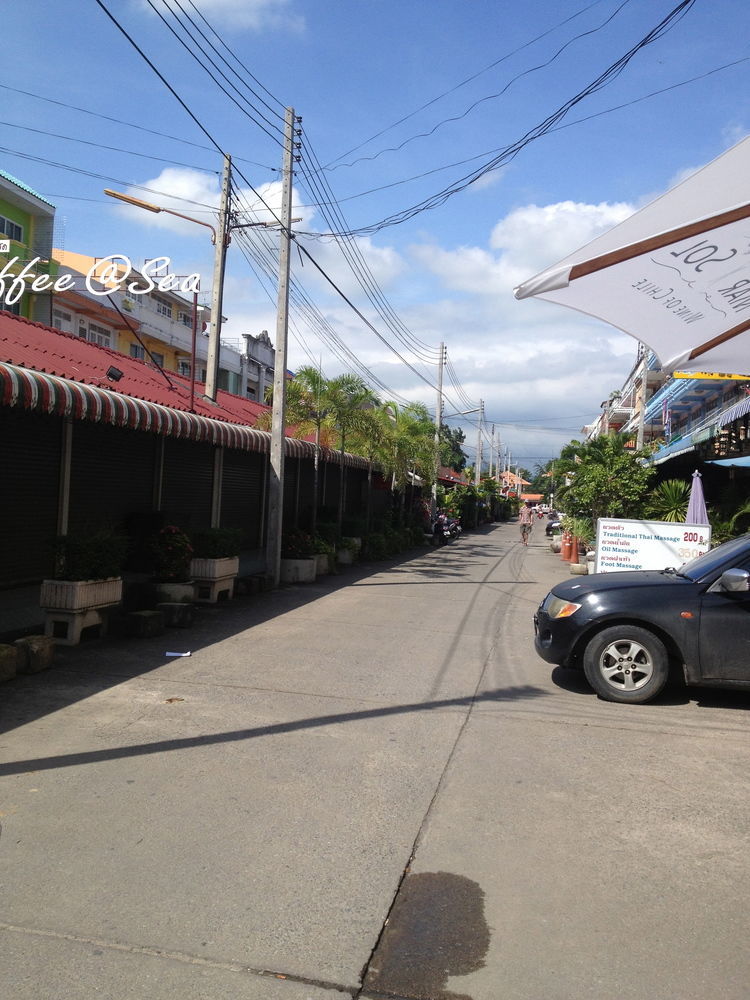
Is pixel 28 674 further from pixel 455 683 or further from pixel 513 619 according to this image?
pixel 513 619

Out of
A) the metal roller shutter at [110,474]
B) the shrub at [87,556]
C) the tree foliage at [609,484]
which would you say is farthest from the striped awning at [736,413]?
the metal roller shutter at [110,474]

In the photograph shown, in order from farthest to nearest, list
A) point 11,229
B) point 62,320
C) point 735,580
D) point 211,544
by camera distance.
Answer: point 62,320 < point 11,229 < point 211,544 < point 735,580

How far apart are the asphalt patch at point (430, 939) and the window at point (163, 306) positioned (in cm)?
3760

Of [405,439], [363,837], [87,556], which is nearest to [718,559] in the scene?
[363,837]

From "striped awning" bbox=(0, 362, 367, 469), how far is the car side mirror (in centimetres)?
703

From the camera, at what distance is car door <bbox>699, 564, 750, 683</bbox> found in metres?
6.82

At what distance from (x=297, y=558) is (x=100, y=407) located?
24.6 ft

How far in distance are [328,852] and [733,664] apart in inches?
168

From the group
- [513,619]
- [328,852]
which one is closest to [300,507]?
[513,619]

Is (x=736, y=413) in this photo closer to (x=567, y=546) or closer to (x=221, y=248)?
(x=221, y=248)

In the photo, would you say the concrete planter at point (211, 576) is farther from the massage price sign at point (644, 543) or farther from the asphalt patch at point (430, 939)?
the asphalt patch at point (430, 939)

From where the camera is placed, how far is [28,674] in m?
7.56

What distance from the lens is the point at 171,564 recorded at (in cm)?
1161

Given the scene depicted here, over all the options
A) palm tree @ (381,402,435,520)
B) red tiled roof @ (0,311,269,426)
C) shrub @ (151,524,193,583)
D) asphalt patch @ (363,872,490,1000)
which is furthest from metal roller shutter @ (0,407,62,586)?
palm tree @ (381,402,435,520)
